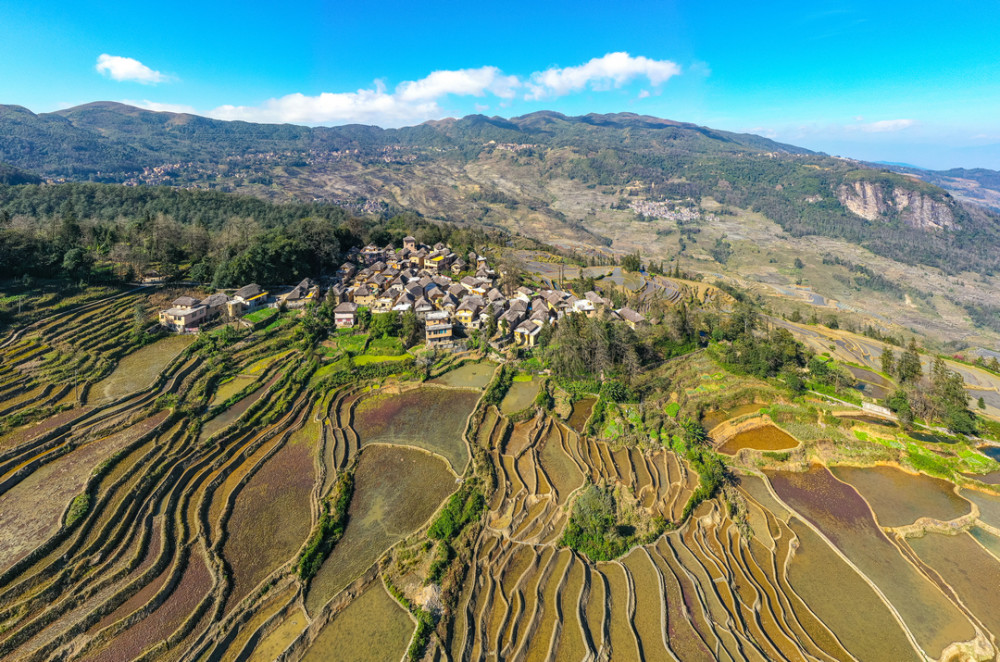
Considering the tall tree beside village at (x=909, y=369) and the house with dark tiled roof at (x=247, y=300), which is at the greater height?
the house with dark tiled roof at (x=247, y=300)

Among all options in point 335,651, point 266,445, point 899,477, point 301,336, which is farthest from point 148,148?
point 899,477

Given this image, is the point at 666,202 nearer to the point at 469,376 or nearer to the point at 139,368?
the point at 469,376

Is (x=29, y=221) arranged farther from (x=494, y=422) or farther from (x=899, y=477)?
(x=899, y=477)

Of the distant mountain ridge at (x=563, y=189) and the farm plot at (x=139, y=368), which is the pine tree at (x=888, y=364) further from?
the distant mountain ridge at (x=563, y=189)

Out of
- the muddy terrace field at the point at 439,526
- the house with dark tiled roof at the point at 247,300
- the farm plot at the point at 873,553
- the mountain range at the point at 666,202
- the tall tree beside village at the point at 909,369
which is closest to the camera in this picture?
the muddy terrace field at the point at 439,526

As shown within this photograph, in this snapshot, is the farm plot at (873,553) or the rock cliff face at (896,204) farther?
the rock cliff face at (896,204)

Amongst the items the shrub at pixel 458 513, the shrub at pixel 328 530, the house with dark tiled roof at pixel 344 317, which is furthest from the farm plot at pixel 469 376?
the house with dark tiled roof at pixel 344 317

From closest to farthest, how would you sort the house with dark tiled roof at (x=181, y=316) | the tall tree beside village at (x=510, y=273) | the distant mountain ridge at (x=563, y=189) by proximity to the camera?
the house with dark tiled roof at (x=181, y=316) < the tall tree beside village at (x=510, y=273) < the distant mountain ridge at (x=563, y=189)
